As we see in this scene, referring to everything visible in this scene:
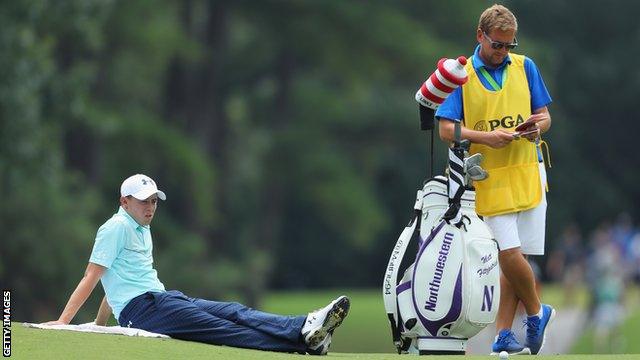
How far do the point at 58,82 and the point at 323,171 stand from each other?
1715 centimetres

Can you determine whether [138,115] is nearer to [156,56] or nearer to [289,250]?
[156,56]

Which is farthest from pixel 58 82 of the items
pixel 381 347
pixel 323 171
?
A: pixel 323 171

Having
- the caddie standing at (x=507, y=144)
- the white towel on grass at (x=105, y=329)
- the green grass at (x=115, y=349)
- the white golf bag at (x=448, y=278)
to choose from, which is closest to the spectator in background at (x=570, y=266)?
the caddie standing at (x=507, y=144)

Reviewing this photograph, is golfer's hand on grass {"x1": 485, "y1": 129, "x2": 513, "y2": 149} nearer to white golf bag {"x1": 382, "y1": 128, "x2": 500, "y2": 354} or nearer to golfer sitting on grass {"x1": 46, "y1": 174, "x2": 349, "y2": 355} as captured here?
white golf bag {"x1": 382, "y1": 128, "x2": 500, "y2": 354}

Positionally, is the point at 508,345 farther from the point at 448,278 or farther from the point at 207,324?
the point at 207,324

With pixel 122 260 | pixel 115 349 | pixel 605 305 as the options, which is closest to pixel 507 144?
pixel 122 260

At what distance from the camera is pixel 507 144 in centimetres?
Result: 1000

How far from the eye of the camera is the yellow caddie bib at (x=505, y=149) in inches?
396

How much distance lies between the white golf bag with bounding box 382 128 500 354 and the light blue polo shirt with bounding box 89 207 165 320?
4.59 ft

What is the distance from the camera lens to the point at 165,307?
32.1ft

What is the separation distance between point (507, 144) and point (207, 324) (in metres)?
1.98

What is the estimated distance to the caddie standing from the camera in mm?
10039

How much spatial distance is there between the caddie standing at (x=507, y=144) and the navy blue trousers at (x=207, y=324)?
1310 mm

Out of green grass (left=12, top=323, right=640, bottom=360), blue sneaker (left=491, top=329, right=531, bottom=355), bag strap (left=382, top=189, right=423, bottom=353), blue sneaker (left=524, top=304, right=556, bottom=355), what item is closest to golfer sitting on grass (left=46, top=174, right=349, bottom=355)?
green grass (left=12, top=323, right=640, bottom=360)
